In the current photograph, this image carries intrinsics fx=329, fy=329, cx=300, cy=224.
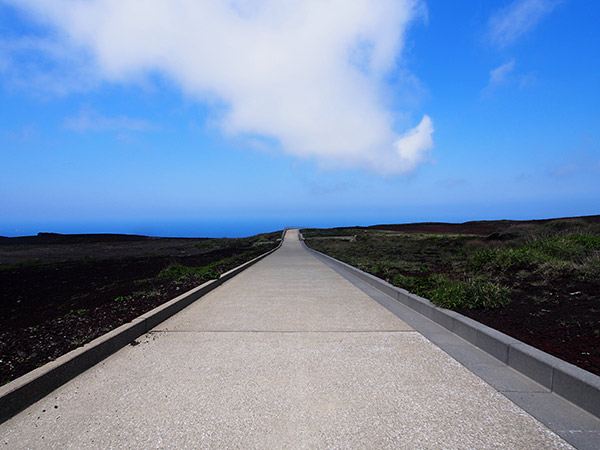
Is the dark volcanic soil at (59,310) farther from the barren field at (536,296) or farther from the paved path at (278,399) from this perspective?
the barren field at (536,296)

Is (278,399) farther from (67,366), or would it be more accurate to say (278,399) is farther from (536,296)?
(536,296)

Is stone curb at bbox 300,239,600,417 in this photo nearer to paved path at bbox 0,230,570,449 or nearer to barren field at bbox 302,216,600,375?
barren field at bbox 302,216,600,375

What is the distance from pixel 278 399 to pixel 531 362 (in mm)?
2628

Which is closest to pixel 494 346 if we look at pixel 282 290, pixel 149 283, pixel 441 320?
pixel 441 320

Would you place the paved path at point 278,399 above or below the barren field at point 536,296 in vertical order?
below

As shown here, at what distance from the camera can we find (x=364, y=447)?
2.35 meters

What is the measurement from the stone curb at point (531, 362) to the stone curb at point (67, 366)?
466 cm

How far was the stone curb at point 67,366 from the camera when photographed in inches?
113

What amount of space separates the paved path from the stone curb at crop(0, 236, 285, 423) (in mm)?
102

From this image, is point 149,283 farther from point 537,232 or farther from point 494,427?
point 537,232

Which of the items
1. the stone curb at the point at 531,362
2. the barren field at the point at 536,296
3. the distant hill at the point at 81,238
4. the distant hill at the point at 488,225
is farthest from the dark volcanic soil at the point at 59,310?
the distant hill at the point at 81,238

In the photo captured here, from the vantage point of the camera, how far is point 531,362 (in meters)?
3.40

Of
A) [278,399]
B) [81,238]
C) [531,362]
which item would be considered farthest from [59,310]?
[81,238]

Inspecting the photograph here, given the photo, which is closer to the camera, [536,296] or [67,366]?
[67,366]
